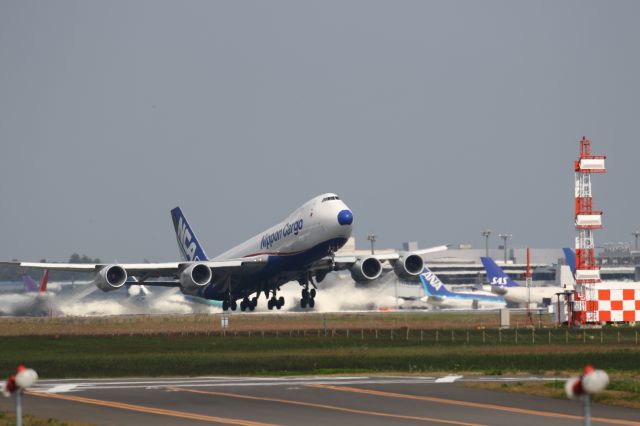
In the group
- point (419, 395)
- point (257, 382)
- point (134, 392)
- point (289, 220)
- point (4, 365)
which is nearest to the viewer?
point (419, 395)

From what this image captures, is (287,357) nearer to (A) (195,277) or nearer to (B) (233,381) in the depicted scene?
(B) (233,381)

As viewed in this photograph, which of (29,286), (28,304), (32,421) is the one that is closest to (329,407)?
(32,421)

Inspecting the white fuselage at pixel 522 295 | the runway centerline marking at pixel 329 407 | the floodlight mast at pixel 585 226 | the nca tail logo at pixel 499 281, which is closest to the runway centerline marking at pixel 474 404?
the runway centerline marking at pixel 329 407

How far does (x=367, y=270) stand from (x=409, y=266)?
2411 millimetres

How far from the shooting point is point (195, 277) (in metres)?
73.1

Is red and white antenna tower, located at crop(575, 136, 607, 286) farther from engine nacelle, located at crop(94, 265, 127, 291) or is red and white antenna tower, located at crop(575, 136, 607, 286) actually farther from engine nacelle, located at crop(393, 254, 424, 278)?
engine nacelle, located at crop(94, 265, 127, 291)

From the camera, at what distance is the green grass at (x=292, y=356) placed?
35.0 m

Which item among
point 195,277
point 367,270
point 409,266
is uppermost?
point 409,266

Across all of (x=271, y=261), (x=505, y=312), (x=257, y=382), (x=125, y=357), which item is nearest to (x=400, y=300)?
(x=271, y=261)

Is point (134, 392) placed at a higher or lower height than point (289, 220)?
lower

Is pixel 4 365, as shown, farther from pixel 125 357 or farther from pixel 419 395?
pixel 419 395

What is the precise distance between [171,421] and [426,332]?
35.8 metres

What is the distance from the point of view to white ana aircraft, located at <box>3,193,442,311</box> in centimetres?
6844

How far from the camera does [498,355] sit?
130ft
